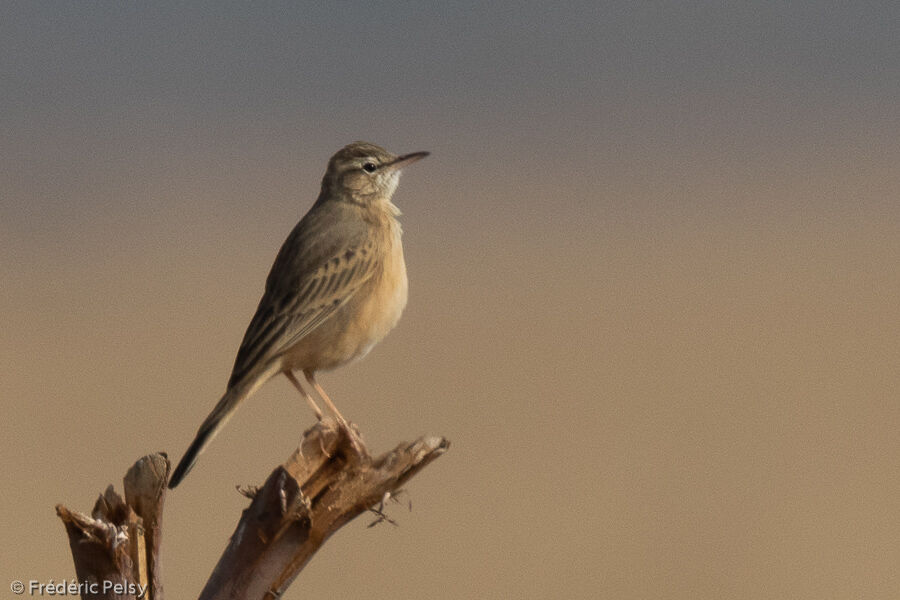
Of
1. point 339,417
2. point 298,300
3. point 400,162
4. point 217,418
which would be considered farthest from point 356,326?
point 400,162

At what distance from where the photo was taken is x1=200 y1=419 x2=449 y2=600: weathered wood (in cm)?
372

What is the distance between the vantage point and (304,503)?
3.88 m

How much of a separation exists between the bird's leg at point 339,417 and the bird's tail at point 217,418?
397 millimetres

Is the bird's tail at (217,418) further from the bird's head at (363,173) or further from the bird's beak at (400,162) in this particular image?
the bird's beak at (400,162)

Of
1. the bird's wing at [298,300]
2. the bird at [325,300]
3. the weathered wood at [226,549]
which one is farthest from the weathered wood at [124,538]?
the bird's wing at [298,300]

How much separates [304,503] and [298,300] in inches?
101

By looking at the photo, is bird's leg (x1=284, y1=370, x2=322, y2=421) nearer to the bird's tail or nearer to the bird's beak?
the bird's tail

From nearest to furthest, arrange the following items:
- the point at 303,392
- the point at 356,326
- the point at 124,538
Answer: the point at 124,538 → the point at 356,326 → the point at 303,392

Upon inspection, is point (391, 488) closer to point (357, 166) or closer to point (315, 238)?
point (315, 238)

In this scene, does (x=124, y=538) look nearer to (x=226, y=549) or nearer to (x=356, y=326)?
(x=226, y=549)

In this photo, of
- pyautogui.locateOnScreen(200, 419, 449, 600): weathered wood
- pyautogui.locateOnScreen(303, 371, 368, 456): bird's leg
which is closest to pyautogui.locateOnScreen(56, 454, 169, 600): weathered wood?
pyautogui.locateOnScreen(200, 419, 449, 600): weathered wood

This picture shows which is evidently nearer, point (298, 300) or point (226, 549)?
point (226, 549)

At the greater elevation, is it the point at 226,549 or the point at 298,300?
the point at 298,300

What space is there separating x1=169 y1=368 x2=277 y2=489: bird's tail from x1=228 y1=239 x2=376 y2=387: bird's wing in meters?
0.09
